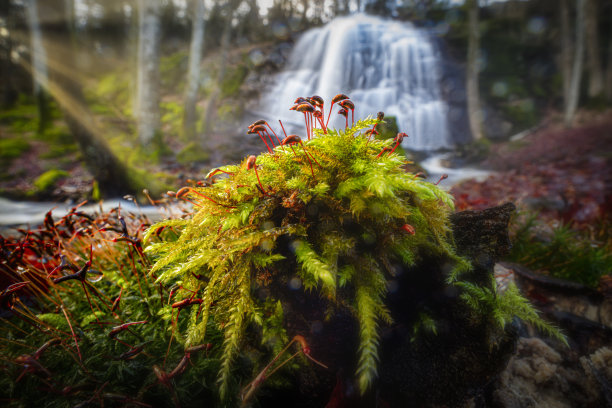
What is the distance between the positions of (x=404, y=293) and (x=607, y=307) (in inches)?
80.8

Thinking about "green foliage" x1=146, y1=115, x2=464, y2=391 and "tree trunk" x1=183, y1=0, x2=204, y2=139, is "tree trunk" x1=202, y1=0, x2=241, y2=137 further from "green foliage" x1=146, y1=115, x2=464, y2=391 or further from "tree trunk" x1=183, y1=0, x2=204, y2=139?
"green foliage" x1=146, y1=115, x2=464, y2=391

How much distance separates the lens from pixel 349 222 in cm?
104

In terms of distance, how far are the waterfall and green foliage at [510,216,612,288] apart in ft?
19.3

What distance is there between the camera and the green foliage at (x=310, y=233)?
0.91 m

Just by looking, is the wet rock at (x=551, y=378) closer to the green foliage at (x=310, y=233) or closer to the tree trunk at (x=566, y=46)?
the green foliage at (x=310, y=233)

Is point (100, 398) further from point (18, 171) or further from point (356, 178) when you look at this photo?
point (18, 171)

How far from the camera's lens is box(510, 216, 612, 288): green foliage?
2074 mm

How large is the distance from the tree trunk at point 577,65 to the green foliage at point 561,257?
12816 millimetres

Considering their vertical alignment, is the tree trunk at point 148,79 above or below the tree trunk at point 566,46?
below

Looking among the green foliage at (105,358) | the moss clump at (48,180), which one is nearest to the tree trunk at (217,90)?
the moss clump at (48,180)

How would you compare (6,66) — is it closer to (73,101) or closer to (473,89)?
(73,101)

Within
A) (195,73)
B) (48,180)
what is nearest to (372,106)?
(195,73)

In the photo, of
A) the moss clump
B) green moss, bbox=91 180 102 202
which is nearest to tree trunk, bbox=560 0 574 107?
green moss, bbox=91 180 102 202

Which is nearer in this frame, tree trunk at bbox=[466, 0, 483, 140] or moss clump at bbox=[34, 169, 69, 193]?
moss clump at bbox=[34, 169, 69, 193]
